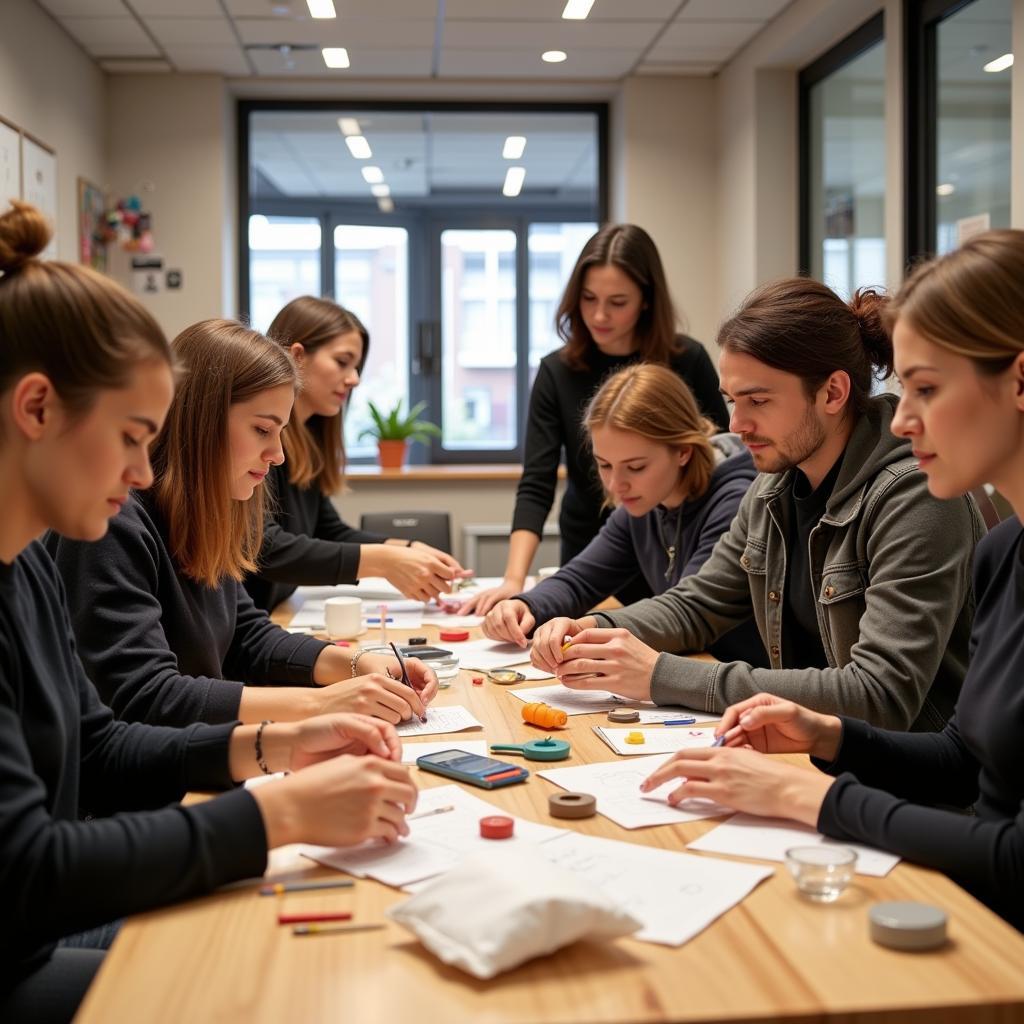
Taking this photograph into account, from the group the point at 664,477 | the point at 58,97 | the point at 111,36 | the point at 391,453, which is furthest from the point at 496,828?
the point at 391,453

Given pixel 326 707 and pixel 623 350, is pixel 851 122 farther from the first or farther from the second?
pixel 326 707

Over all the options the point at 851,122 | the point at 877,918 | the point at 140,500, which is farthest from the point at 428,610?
the point at 851,122

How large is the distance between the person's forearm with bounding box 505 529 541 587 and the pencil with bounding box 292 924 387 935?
6.41ft

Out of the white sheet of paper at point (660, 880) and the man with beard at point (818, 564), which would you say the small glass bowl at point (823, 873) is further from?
the man with beard at point (818, 564)

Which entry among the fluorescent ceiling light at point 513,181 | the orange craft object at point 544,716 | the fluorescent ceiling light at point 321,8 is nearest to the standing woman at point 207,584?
the orange craft object at point 544,716

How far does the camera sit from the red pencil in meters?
1.07

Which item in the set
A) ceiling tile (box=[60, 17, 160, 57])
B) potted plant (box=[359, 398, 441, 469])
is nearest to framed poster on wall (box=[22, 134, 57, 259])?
ceiling tile (box=[60, 17, 160, 57])

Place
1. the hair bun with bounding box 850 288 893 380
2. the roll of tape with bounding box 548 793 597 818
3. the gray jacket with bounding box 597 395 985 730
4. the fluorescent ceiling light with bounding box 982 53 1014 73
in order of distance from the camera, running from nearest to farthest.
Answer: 1. the roll of tape with bounding box 548 793 597 818
2. the gray jacket with bounding box 597 395 985 730
3. the hair bun with bounding box 850 288 893 380
4. the fluorescent ceiling light with bounding box 982 53 1014 73

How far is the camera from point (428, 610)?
295cm

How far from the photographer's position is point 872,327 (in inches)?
78.7

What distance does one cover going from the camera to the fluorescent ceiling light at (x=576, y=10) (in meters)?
4.50

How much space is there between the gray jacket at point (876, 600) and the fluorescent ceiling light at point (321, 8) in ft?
10.6

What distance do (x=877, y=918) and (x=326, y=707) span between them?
898mm

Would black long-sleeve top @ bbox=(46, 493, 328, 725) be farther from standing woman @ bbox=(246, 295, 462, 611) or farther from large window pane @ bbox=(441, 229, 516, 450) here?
large window pane @ bbox=(441, 229, 516, 450)
